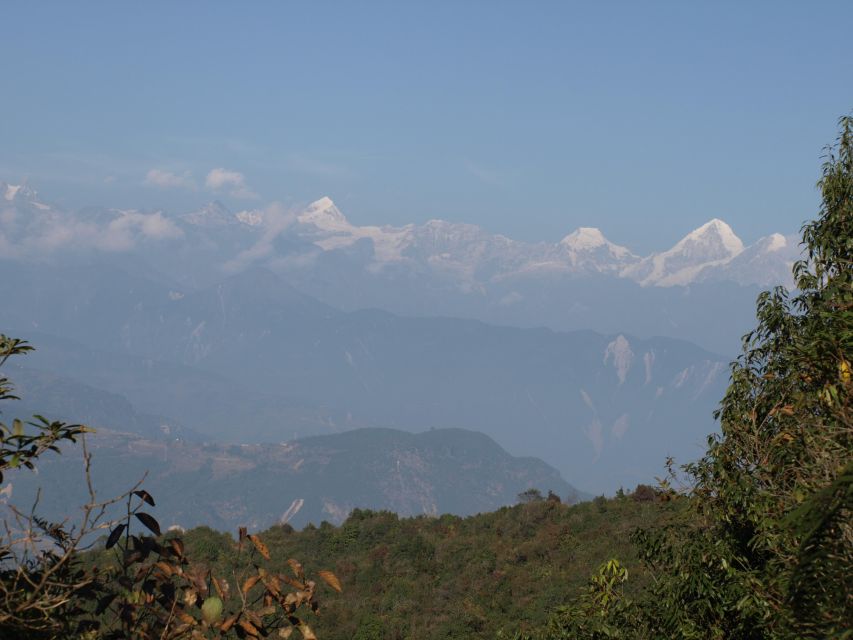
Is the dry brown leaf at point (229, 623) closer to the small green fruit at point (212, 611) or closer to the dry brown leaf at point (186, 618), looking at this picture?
the small green fruit at point (212, 611)

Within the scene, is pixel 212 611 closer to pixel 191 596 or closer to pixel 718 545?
pixel 191 596

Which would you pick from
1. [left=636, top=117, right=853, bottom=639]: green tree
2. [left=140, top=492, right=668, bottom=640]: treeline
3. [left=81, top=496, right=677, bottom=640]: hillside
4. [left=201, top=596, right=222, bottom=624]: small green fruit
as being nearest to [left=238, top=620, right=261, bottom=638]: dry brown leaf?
[left=201, top=596, right=222, bottom=624]: small green fruit

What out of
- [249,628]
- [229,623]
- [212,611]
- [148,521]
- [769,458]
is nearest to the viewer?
[212,611]

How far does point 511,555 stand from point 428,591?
278 inches

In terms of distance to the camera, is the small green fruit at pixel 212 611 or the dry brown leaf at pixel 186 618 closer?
the small green fruit at pixel 212 611

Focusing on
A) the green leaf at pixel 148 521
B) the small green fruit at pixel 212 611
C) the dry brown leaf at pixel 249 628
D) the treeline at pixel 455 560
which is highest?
the green leaf at pixel 148 521

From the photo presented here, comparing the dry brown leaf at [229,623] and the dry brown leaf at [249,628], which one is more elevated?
the dry brown leaf at [229,623]

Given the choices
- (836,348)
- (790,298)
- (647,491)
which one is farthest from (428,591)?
(836,348)

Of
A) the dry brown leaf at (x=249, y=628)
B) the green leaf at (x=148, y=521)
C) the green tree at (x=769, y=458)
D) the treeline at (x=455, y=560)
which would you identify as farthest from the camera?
the treeline at (x=455, y=560)

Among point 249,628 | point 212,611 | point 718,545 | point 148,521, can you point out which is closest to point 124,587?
point 148,521

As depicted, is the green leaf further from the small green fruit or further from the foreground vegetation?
the small green fruit

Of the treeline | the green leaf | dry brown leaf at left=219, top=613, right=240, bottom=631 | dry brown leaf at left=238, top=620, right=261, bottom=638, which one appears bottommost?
the treeline

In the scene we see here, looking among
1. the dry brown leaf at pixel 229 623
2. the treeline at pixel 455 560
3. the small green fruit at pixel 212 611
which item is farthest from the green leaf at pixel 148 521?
the treeline at pixel 455 560

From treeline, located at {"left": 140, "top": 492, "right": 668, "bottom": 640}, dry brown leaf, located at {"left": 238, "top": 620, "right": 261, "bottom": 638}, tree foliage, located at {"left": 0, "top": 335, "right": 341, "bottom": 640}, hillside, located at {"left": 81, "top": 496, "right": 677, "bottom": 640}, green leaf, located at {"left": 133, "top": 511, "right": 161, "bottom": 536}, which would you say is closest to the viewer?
tree foliage, located at {"left": 0, "top": 335, "right": 341, "bottom": 640}
